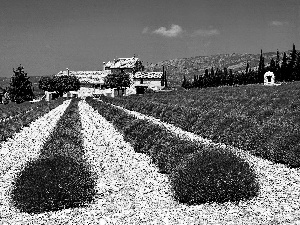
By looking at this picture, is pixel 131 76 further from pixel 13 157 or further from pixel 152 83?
pixel 13 157

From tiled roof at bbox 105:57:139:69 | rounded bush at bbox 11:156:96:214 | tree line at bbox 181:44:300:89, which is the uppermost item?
tiled roof at bbox 105:57:139:69

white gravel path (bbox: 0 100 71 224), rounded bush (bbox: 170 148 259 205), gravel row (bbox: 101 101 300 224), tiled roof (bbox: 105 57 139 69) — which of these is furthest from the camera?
tiled roof (bbox: 105 57 139 69)

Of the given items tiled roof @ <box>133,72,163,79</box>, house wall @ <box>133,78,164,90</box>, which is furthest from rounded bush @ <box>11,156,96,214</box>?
tiled roof @ <box>133,72,163,79</box>

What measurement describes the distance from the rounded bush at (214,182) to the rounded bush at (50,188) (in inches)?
77.0

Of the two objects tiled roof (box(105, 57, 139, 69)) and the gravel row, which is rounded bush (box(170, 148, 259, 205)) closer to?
the gravel row

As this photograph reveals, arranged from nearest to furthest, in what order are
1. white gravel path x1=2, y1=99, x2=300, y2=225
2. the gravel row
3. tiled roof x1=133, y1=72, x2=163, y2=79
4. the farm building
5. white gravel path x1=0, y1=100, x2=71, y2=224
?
1. the gravel row
2. white gravel path x1=2, y1=99, x2=300, y2=225
3. white gravel path x1=0, y1=100, x2=71, y2=224
4. the farm building
5. tiled roof x1=133, y1=72, x2=163, y2=79

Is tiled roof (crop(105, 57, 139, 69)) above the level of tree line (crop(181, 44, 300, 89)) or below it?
above

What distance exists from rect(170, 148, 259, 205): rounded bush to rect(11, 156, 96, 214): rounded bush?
1.96m

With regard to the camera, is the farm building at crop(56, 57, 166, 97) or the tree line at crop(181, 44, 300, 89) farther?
the farm building at crop(56, 57, 166, 97)

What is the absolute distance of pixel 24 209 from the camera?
788cm

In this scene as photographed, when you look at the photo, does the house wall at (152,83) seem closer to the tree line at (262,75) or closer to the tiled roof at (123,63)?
the tree line at (262,75)

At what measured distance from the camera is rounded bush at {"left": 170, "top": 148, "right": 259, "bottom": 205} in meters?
7.89

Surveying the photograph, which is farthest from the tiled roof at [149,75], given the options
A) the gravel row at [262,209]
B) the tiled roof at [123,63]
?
the gravel row at [262,209]

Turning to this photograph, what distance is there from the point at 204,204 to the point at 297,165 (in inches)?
169
